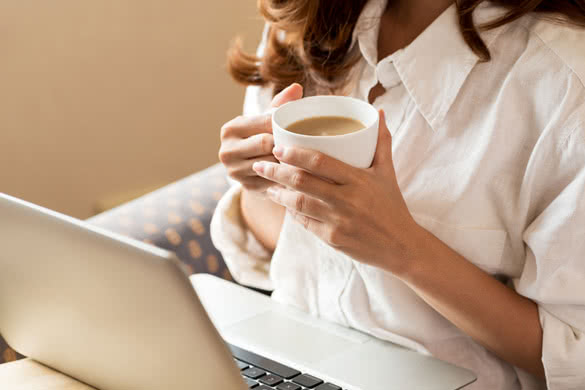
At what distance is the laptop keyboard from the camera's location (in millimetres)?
848

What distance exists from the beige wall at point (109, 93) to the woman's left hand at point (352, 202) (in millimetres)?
1404

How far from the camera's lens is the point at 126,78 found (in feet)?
7.23

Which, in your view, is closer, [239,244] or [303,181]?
[303,181]

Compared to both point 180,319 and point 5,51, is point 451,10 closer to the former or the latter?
point 180,319

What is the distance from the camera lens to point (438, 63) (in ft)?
3.14

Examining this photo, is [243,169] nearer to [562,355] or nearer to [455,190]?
[455,190]

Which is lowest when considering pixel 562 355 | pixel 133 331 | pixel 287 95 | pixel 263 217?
pixel 562 355

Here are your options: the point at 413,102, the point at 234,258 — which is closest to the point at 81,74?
the point at 234,258

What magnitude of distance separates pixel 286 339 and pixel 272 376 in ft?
0.32

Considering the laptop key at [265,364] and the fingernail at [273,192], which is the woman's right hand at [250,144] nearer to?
the fingernail at [273,192]

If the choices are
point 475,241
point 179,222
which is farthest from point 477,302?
point 179,222

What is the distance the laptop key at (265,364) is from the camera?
88 cm

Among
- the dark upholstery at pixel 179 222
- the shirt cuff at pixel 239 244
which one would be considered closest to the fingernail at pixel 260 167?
the shirt cuff at pixel 239 244

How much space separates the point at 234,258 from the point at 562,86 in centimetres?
58
